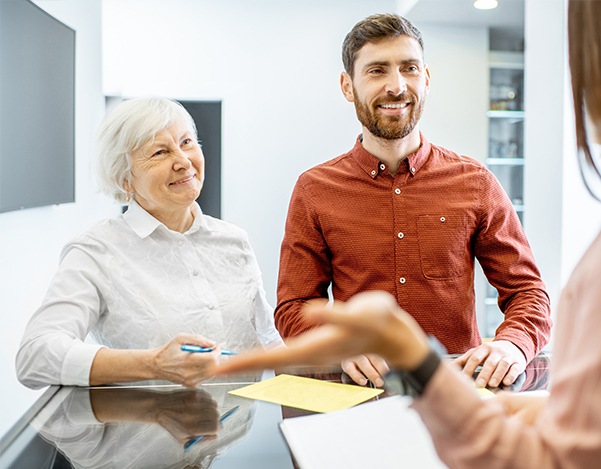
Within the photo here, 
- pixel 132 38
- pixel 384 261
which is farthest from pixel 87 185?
pixel 384 261

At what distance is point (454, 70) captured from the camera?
5215mm

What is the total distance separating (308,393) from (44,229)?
7.83ft

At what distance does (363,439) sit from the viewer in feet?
3.02

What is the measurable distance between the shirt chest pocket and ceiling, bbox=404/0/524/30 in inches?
133

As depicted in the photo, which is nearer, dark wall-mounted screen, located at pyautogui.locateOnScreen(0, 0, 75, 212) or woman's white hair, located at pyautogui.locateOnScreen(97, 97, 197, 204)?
woman's white hair, located at pyautogui.locateOnScreen(97, 97, 197, 204)

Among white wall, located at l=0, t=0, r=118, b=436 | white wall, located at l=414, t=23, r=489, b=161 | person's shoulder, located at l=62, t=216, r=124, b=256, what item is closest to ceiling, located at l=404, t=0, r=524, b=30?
white wall, located at l=414, t=23, r=489, b=161

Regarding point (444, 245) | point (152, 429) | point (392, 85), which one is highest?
point (392, 85)

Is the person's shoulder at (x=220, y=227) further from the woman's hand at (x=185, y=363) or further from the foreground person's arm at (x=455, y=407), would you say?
the foreground person's arm at (x=455, y=407)

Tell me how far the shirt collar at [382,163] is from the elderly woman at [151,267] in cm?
39

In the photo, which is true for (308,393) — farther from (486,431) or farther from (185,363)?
(486,431)

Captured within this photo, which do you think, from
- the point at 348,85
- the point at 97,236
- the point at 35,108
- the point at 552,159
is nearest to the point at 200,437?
the point at 97,236

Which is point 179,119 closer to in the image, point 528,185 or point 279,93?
point 528,185

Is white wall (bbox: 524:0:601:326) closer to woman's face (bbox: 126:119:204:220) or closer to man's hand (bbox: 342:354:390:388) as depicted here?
woman's face (bbox: 126:119:204:220)

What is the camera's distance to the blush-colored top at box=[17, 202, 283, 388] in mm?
1431
